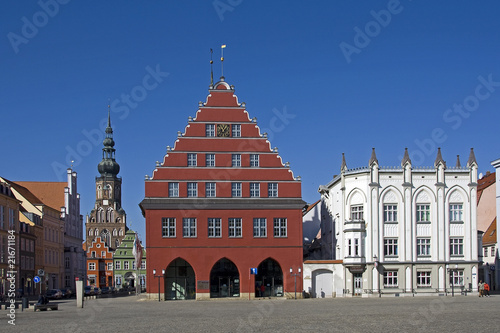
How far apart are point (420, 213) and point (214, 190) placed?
18.9 m

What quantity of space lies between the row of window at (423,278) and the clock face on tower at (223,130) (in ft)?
63.0

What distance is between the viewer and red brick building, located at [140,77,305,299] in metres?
65.1

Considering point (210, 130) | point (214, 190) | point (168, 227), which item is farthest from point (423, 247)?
point (168, 227)

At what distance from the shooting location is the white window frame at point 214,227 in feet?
→ 215

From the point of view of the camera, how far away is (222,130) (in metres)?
66.9

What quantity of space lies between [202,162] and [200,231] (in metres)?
6.24

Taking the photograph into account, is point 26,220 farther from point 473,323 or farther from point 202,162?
point 473,323

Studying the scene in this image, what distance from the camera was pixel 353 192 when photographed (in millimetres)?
67688

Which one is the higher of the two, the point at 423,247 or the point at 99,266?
the point at 423,247

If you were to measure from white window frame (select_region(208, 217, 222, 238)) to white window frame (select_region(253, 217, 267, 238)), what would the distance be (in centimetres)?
317

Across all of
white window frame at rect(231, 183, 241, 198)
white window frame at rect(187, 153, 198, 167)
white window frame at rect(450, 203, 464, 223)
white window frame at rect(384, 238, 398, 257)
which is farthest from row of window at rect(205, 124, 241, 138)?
white window frame at rect(450, 203, 464, 223)

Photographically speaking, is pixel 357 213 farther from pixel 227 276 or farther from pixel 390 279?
pixel 227 276

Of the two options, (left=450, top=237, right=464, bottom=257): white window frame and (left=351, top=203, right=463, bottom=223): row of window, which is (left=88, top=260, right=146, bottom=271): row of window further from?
(left=450, top=237, right=464, bottom=257): white window frame

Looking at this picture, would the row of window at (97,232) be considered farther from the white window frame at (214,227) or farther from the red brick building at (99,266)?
the white window frame at (214,227)
